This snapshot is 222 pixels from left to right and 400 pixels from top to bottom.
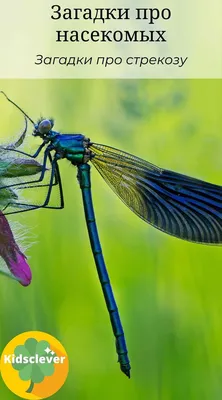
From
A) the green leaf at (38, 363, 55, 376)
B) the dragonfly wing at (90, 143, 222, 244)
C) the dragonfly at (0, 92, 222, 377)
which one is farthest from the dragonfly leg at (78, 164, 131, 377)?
the green leaf at (38, 363, 55, 376)

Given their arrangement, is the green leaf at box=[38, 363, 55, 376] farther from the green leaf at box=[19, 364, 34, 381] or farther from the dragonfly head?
the dragonfly head

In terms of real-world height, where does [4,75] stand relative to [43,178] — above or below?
above

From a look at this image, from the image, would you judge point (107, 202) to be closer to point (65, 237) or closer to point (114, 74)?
point (65, 237)

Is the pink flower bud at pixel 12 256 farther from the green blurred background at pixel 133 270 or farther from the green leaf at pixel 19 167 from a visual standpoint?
the green leaf at pixel 19 167

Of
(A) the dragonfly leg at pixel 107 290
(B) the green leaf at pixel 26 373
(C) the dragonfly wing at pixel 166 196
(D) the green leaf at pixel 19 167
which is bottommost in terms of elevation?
(B) the green leaf at pixel 26 373

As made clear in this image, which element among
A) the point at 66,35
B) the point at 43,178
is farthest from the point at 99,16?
the point at 43,178

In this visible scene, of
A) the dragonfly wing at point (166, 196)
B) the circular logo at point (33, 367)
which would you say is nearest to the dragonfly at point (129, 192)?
the dragonfly wing at point (166, 196)

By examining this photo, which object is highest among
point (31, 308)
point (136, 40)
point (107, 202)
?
point (136, 40)

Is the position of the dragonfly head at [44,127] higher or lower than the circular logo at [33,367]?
higher
